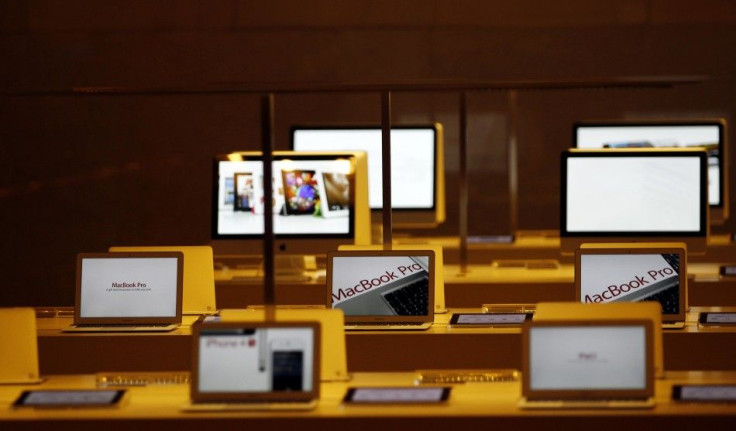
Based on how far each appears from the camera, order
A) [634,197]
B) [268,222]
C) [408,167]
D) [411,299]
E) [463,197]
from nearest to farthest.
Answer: [268,222], [411,299], [634,197], [463,197], [408,167]

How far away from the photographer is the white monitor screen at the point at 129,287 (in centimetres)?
439

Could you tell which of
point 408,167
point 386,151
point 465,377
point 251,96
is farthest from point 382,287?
point 251,96

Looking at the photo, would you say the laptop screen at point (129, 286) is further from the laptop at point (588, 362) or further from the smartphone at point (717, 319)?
the smartphone at point (717, 319)

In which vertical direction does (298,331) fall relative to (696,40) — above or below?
below

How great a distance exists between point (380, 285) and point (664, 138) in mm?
3208

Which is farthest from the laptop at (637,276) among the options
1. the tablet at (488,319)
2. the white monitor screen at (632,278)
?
the tablet at (488,319)

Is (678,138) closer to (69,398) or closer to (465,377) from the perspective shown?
(465,377)

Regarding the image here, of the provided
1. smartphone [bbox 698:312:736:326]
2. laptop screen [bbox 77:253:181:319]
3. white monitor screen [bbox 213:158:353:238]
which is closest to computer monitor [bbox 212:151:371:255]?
white monitor screen [bbox 213:158:353:238]

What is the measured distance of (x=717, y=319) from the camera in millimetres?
4344

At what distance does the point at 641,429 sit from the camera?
2.81 meters

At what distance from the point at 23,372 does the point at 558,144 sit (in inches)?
217

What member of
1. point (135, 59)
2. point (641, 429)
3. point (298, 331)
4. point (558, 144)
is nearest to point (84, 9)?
point (135, 59)

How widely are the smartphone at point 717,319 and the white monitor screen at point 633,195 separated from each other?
1.31 m

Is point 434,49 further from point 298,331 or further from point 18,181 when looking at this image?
point 298,331
